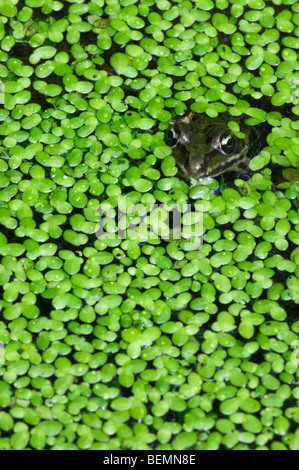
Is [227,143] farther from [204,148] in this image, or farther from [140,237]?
[140,237]

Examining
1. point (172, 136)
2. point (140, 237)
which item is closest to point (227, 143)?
point (172, 136)

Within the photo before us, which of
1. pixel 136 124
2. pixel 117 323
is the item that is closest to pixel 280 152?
pixel 136 124

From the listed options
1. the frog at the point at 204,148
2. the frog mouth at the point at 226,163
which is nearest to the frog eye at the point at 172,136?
the frog at the point at 204,148

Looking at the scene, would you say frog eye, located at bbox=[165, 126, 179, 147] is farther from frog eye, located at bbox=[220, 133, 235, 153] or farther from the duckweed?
frog eye, located at bbox=[220, 133, 235, 153]

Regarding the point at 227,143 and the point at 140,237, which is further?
the point at 227,143

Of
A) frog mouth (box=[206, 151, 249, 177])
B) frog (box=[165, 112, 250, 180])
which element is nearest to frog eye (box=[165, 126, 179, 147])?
frog (box=[165, 112, 250, 180])
